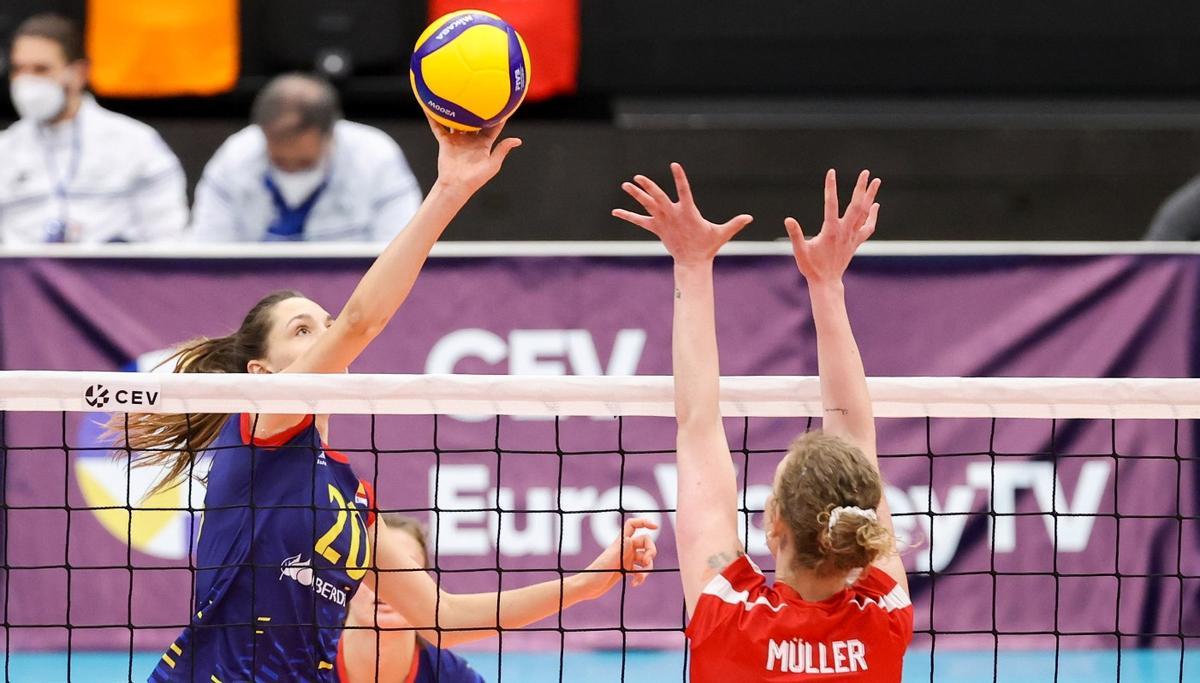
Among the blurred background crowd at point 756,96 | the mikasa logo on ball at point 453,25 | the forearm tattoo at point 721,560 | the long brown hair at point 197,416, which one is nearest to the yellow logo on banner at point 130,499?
the blurred background crowd at point 756,96

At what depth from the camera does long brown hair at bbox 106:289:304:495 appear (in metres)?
3.97

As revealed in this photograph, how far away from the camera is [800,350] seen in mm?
6621

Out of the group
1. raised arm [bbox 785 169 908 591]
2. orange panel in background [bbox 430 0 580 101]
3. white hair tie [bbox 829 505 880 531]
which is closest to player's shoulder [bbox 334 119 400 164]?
orange panel in background [bbox 430 0 580 101]

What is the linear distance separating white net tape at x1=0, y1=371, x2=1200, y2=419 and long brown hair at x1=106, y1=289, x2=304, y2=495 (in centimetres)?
18

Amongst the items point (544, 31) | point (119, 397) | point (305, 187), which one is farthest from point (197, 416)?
point (544, 31)

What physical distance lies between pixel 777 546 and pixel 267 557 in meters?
1.29

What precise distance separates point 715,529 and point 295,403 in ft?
3.42

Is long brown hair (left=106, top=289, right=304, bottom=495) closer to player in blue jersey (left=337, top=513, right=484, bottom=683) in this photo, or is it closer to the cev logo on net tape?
the cev logo on net tape

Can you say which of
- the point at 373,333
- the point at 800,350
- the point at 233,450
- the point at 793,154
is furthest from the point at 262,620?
the point at 793,154

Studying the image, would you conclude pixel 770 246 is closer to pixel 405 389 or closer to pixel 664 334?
pixel 664 334

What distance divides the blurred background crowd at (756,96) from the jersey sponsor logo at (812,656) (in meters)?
5.85

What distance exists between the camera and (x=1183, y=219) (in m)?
7.42

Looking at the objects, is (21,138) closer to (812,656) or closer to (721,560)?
(721,560)

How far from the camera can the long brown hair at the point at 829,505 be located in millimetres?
2984
